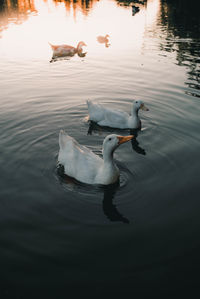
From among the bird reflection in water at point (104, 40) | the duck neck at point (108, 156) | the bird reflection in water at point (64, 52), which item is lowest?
the duck neck at point (108, 156)

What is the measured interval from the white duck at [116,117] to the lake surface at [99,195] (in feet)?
1.15

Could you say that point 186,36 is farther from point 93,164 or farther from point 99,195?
point 99,195

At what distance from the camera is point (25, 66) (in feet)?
53.0

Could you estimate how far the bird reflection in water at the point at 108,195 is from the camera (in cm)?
550

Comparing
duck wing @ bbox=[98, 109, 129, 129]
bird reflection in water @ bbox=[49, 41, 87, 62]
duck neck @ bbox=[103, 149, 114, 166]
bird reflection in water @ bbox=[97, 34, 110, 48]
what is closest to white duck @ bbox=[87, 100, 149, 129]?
duck wing @ bbox=[98, 109, 129, 129]

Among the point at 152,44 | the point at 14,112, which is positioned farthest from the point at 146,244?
the point at 152,44

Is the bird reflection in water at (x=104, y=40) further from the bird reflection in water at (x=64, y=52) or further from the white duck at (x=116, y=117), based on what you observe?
the white duck at (x=116, y=117)

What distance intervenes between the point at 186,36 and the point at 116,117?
1698 centimetres

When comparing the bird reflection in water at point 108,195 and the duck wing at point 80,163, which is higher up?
the duck wing at point 80,163

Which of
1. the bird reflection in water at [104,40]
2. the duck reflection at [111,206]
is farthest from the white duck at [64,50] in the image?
the duck reflection at [111,206]

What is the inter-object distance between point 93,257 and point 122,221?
3.42 ft

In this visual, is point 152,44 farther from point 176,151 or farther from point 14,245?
point 14,245

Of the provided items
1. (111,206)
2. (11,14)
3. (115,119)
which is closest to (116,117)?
(115,119)

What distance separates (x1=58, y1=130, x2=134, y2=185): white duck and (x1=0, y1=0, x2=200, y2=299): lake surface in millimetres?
256
